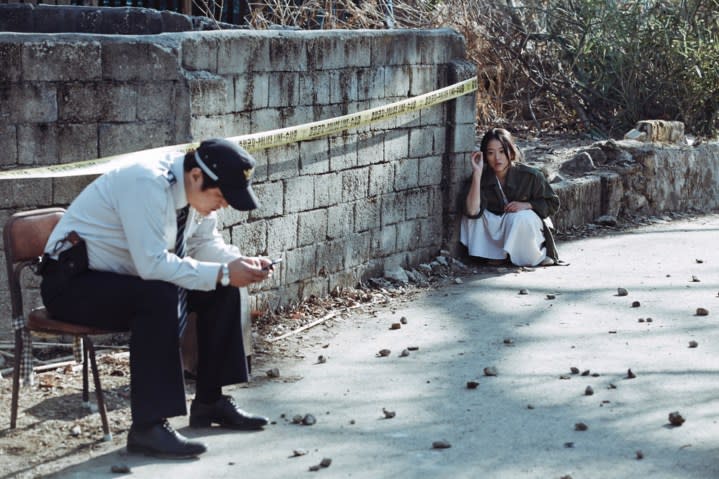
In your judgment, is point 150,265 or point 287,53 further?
point 287,53

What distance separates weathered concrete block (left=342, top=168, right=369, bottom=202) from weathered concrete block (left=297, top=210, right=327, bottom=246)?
11.8 inches

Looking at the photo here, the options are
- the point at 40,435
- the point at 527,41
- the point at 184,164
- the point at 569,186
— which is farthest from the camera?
the point at 527,41

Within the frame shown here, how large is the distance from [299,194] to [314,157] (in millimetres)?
299

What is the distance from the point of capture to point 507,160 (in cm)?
965

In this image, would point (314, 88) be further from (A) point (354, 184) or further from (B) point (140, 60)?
(B) point (140, 60)

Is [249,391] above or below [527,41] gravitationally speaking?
below

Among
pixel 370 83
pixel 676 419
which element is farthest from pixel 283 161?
pixel 676 419

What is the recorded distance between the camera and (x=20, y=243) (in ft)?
17.3

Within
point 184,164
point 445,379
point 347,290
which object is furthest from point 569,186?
point 184,164

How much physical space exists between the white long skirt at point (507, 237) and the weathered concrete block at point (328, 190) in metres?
1.70

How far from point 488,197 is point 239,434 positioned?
484cm

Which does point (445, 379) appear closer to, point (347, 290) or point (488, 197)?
point (347, 290)

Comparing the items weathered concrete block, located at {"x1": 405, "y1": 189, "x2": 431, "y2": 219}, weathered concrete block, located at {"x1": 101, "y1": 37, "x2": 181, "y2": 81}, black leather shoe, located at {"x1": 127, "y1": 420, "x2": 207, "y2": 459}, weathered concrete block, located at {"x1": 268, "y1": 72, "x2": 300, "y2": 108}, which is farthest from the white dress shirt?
weathered concrete block, located at {"x1": 405, "y1": 189, "x2": 431, "y2": 219}

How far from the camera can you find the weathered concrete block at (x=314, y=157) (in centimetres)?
795
